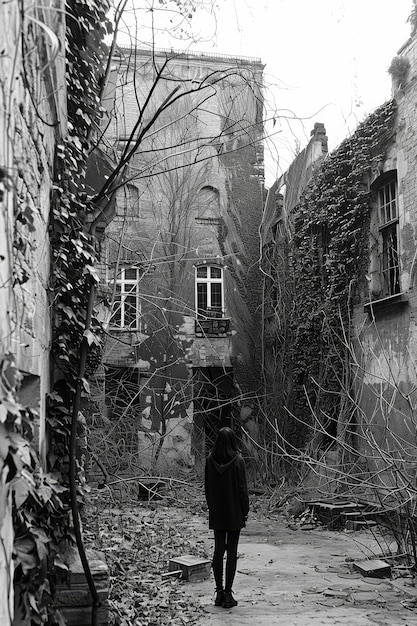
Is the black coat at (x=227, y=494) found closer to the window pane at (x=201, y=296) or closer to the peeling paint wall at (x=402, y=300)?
the peeling paint wall at (x=402, y=300)

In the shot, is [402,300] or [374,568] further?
[402,300]

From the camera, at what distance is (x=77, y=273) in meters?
5.84

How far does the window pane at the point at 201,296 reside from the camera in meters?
21.7

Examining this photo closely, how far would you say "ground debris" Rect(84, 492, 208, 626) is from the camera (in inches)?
251

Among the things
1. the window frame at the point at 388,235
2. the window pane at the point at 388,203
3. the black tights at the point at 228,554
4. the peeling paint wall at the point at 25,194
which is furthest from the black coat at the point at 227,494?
the window pane at the point at 388,203

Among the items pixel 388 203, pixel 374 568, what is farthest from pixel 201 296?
pixel 374 568

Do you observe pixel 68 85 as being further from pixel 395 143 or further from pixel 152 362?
pixel 152 362

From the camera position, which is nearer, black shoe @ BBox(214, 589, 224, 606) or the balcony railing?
black shoe @ BBox(214, 589, 224, 606)

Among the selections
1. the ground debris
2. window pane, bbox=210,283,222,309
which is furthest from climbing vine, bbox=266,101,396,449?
the ground debris

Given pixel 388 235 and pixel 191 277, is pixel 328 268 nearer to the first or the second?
pixel 388 235

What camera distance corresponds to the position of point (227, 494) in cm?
693

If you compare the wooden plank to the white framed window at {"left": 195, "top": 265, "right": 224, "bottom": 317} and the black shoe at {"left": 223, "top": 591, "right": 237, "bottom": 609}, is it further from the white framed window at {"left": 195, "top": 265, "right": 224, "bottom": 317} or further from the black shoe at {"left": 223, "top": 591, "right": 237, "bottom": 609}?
the white framed window at {"left": 195, "top": 265, "right": 224, "bottom": 317}

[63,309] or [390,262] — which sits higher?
[390,262]

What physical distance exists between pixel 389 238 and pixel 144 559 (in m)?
8.77
